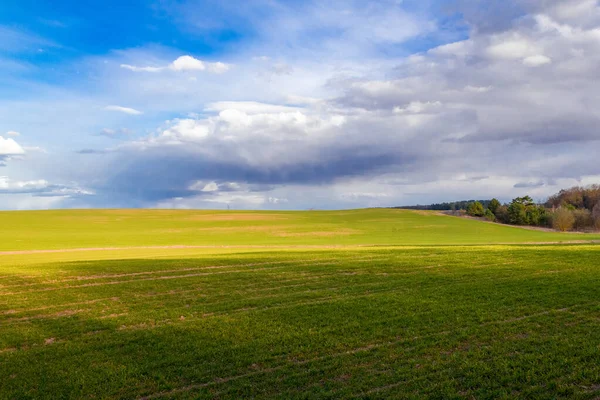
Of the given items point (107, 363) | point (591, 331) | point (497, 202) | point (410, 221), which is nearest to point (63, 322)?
point (107, 363)

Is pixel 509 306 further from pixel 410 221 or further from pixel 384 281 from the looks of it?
pixel 410 221

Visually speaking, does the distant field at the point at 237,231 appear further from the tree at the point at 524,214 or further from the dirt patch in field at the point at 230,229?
the tree at the point at 524,214

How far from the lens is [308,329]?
1423 centimetres

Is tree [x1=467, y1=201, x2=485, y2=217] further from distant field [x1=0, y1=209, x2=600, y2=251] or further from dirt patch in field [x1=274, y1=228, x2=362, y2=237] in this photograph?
dirt patch in field [x1=274, y1=228, x2=362, y2=237]

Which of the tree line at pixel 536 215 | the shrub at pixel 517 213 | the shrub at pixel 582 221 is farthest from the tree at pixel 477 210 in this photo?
the shrub at pixel 582 221

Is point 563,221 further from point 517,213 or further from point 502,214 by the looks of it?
point 502,214

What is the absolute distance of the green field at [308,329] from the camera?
32.7 feet

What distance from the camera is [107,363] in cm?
1184

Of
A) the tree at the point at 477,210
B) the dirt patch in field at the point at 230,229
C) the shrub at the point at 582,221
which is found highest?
the tree at the point at 477,210

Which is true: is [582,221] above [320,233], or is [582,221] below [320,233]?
below

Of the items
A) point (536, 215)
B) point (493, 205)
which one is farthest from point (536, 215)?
point (493, 205)

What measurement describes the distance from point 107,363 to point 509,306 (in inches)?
544

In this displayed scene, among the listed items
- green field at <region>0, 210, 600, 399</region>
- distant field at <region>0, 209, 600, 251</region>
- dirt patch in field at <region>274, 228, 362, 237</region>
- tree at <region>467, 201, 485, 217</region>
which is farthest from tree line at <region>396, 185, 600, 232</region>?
green field at <region>0, 210, 600, 399</region>

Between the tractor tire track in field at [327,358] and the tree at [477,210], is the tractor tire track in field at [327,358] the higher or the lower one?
the lower one
